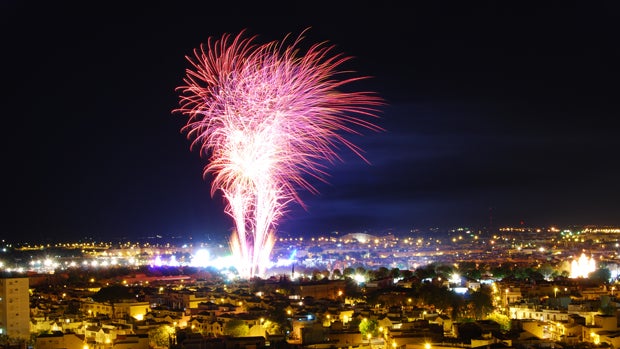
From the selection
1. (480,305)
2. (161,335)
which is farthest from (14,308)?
(480,305)

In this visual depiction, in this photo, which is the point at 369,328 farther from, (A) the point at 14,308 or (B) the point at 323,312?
(A) the point at 14,308

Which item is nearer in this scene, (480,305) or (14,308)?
(14,308)

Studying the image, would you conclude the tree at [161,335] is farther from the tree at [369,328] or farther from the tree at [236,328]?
the tree at [369,328]

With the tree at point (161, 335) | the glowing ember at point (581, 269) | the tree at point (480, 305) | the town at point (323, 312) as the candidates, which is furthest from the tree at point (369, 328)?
the glowing ember at point (581, 269)

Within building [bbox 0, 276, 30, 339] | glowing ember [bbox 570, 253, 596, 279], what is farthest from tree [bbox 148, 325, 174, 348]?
glowing ember [bbox 570, 253, 596, 279]

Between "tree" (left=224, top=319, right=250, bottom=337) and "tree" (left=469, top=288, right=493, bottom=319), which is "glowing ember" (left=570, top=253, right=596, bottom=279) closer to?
"tree" (left=469, top=288, right=493, bottom=319)
